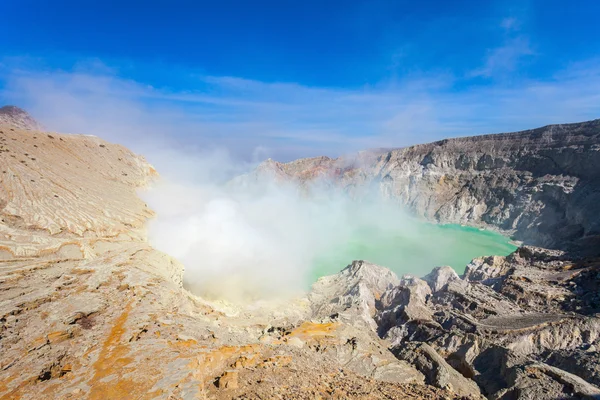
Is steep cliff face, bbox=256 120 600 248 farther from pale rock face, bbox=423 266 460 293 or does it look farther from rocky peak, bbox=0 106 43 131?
rocky peak, bbox=0 106 43 131

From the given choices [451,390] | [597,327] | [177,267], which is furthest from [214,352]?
[597,327]

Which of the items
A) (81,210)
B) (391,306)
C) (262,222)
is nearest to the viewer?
(81,210)

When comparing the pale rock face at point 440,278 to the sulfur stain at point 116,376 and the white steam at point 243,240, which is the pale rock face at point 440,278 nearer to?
the white steam at point 243,240

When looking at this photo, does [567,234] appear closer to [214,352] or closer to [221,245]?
[221,245]

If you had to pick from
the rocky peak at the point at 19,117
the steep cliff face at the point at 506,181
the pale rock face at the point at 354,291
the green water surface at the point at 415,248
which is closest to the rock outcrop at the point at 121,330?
the pale rock face at the point at 354,291

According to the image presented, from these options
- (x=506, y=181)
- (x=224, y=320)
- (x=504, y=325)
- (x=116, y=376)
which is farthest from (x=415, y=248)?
(x=116, y=376)

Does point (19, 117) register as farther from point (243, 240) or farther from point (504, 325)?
point (504, 325)
